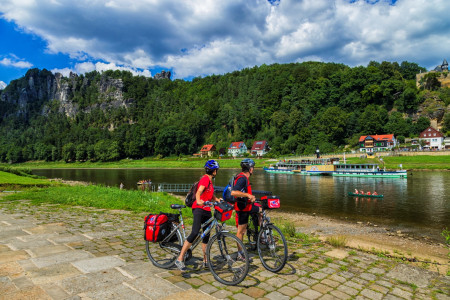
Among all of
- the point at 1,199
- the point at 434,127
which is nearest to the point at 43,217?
the point at 1,199

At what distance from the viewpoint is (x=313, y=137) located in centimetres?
10375

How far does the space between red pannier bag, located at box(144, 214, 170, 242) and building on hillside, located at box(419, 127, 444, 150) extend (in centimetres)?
10356

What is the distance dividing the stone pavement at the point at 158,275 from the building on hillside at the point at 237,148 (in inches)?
4456

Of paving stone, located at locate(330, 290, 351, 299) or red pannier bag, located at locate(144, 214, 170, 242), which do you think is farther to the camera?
red pannier bag, located at locate(144, 214, 170, 242)

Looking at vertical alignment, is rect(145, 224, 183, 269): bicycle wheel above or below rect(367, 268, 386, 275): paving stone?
above

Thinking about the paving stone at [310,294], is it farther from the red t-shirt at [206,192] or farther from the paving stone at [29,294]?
the paving stone at [29,294]

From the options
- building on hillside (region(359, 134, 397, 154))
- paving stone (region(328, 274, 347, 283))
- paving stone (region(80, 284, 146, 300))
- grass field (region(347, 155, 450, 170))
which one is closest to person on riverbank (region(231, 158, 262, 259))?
paving stone (region(328, 274, 347, 283))

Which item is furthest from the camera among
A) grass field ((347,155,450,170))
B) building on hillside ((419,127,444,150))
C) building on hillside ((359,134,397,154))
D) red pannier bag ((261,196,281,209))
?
building on hillside ((359,134,397,154))

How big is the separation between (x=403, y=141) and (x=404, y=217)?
88085 millimetres

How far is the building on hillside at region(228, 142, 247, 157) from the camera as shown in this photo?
402 ft

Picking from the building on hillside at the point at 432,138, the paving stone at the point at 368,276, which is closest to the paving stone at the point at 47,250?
the paving stone at the point at 368,276

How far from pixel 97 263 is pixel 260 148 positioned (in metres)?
111

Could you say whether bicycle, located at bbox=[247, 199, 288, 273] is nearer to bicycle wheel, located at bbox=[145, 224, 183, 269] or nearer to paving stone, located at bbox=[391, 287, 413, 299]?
Answer: bicycle wheel, located at bbox=[145, 224, 183, 269]

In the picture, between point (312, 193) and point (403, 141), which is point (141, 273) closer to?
point (312, 193)
